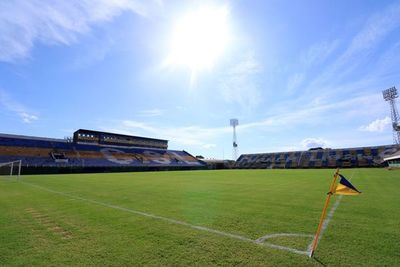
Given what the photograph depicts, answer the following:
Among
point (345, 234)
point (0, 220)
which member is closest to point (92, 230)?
point (0, 220)

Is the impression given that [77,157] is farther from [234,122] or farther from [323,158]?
[323,158]

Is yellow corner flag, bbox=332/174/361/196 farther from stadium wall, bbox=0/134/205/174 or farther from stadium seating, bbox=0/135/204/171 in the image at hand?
stadium seating, bbox=0/135/204/171

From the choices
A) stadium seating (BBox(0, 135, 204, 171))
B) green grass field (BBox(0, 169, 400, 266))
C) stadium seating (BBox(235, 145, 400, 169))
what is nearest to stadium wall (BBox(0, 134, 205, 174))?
stadium seating (BBox(0, 135, 204, 171))

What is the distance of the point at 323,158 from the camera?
68250mm

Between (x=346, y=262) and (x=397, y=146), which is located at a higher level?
(x=397, y=146)

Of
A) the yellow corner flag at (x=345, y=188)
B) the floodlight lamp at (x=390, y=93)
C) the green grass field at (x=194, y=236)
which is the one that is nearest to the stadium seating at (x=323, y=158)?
the floodlight lamp at (x=390, y=93)

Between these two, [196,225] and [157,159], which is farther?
[157,159]

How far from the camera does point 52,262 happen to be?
3801 mm

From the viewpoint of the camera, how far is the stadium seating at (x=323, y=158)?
5959 centimetres

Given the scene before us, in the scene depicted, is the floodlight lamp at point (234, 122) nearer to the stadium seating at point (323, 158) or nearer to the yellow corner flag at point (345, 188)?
the stadium seating at point (323, 158)

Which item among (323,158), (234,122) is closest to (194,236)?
(323,158)

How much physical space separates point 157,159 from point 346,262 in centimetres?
6693

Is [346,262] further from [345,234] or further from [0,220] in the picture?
[0,220]

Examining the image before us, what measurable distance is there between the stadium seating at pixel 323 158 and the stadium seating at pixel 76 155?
22.0 m
